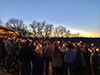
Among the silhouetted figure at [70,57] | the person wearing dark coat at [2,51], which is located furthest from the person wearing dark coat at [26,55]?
the person wearing dark coat at [2,51]

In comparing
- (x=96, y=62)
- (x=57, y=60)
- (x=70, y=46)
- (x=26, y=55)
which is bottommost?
(x=96, y=62)

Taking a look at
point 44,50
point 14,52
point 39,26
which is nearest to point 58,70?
point 44,50

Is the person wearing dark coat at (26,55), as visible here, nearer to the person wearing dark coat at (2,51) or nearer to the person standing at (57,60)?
the person standing at (57,60)

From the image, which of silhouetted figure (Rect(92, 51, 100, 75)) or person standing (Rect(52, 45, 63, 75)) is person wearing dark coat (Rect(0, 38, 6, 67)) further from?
silhouetted figure (Rect(92, 51, 100, 75))

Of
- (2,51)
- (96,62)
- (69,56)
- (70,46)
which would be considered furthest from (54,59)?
(2,51)

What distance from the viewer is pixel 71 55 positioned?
19.9ft

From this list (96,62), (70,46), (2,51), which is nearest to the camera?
(70,46)

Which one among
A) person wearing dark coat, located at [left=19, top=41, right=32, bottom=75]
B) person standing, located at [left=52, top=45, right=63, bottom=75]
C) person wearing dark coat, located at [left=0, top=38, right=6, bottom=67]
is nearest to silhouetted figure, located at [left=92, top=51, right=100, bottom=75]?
person standing, located at [left=52, top=45, right=63, bottom=75]

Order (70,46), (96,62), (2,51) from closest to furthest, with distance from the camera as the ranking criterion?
1. (70,46)
2. (96,62)
3. (2,51)

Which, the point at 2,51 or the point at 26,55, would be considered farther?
the point at 2,51

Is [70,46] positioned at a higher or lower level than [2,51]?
higher

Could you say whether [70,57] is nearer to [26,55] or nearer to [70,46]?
[70,46]

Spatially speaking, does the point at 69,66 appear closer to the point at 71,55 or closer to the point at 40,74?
the point at 71,55

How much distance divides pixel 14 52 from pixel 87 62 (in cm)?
423
